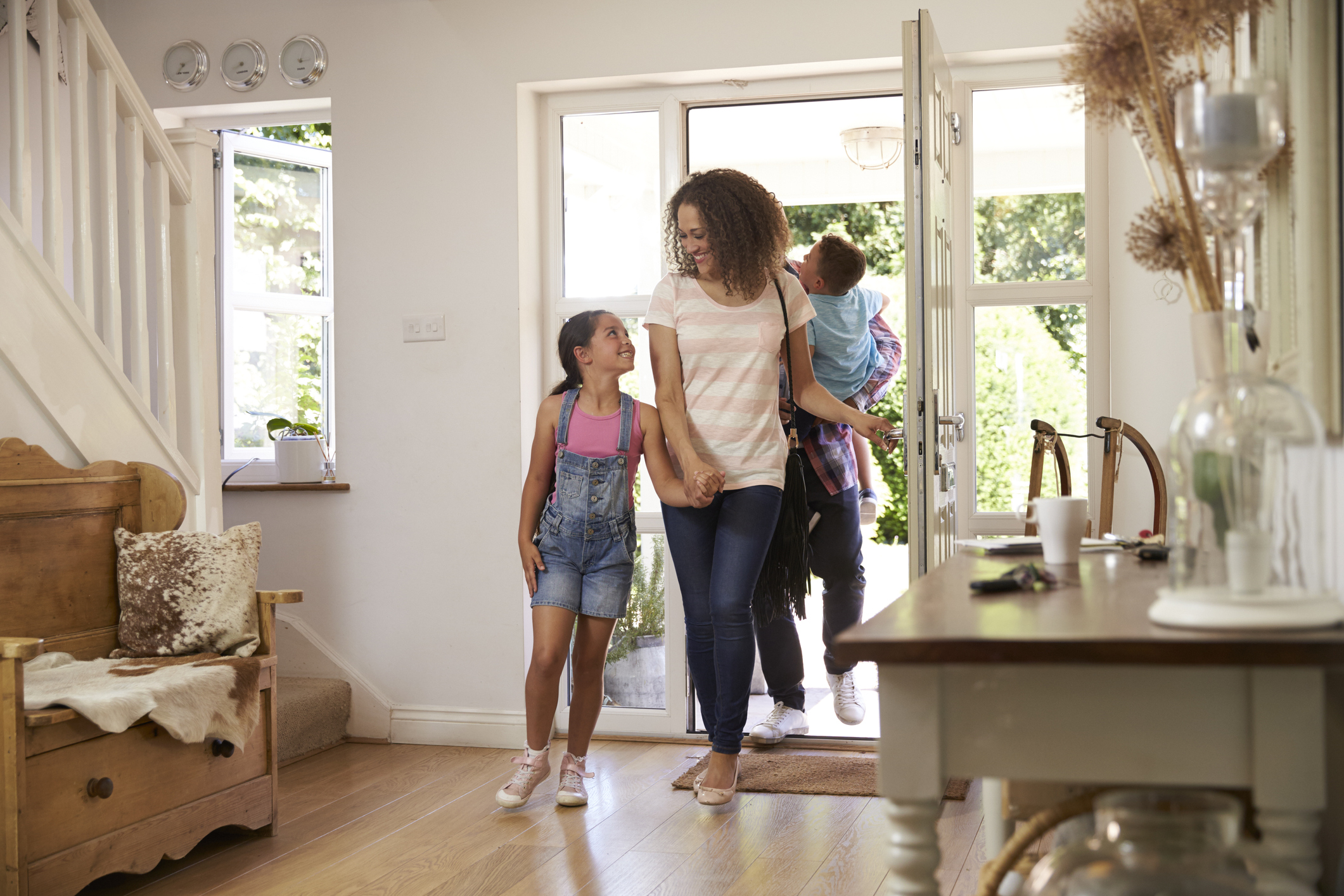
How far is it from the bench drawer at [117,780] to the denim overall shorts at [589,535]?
0.82 metres

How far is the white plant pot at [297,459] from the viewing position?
376cm

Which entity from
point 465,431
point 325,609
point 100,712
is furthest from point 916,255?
point 325,609

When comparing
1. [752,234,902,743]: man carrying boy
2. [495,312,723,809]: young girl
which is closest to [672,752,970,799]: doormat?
[752,234,902,743]: man carrying boy

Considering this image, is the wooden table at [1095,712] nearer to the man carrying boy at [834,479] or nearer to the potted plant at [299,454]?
the man carrying boy at [834,479]

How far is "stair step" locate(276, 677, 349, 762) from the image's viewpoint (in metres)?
3.35

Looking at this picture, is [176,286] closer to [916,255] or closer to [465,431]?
[465,431]

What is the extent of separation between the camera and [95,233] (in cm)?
409

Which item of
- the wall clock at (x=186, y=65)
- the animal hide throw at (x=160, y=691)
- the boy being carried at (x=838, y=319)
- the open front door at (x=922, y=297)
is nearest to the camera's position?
the animal hide throw at (x=160, y=691)

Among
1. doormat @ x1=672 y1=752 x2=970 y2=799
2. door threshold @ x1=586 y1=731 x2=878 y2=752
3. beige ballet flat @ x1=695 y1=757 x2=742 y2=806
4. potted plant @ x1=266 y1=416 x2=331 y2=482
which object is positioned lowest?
door threshold @ x1=586 y1=731 x2=878 y2=752

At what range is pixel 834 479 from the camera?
3.33 m

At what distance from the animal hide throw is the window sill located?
1086mm

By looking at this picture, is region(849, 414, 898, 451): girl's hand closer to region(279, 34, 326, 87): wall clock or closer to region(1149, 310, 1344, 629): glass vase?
region(1149, 310, 1344, 629): glass vase

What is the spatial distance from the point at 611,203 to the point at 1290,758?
300cm

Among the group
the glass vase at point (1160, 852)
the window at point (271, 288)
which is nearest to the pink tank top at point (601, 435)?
the window at point (271, 288)
